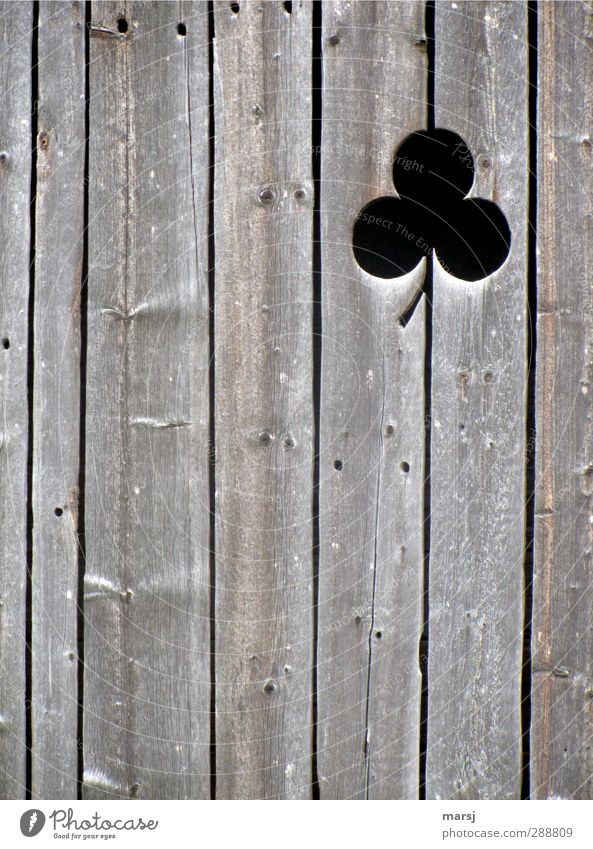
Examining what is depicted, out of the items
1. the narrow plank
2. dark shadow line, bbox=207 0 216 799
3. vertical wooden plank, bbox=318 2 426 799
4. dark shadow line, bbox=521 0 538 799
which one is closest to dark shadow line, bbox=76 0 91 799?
the narrow plank

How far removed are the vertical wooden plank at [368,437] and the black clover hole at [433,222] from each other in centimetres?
3

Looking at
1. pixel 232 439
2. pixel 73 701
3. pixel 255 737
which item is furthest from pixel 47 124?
pixel 255 737

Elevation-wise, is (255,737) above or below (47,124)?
below

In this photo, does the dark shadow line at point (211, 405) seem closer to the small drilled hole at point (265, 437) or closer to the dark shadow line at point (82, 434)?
the small drilled hole at point (265, 437)

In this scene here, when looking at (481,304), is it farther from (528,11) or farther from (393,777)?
(393,777)

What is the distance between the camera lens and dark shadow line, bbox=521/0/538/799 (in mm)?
1248

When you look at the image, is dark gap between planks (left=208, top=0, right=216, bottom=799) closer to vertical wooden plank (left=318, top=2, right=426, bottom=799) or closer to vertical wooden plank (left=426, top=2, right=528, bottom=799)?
vertical wooden plank (left=318, top=2, right=426, bottom=799)

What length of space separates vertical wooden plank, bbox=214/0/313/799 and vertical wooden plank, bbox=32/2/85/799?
0.29 metres

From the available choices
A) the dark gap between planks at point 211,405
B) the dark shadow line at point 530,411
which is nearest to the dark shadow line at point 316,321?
the dark gap between planks at point 211,405

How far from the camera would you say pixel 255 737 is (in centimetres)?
127

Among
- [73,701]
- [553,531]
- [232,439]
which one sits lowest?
[73,701]

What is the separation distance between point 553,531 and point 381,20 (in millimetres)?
1025

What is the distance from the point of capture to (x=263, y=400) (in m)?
1.25

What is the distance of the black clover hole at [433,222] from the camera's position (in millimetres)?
1253
